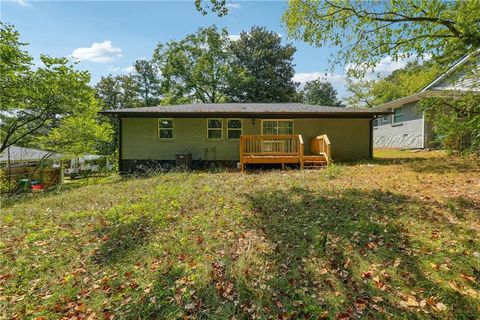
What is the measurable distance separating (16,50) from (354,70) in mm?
12187

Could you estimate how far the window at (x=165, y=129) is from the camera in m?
11.8

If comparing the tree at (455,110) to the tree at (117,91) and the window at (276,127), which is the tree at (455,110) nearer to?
the window at (276,127)

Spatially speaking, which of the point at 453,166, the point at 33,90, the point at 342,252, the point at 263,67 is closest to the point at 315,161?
the point at 453,166

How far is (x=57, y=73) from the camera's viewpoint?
33.2 feet

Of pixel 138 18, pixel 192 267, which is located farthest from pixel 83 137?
pixel 192 267

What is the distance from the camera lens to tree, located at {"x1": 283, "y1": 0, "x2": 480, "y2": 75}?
6.32 metres

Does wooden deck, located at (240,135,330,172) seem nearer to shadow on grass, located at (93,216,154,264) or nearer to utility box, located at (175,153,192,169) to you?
utility box, located at (175,153,192,169)

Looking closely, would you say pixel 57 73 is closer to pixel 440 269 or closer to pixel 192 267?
pixel 192 267

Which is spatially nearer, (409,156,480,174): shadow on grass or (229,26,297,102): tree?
(409,156,480,174): shadow on grass

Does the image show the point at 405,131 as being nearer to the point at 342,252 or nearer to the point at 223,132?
the point at 223,132

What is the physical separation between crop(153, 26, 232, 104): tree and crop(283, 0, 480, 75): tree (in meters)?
19.8

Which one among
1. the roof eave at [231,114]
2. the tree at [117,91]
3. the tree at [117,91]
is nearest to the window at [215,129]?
the roof eave at [231,114]

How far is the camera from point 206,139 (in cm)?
1181

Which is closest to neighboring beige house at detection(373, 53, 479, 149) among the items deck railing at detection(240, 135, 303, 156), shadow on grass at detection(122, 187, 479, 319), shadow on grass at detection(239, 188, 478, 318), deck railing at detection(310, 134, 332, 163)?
deck railing at detection(310, 134, 332, 163)
